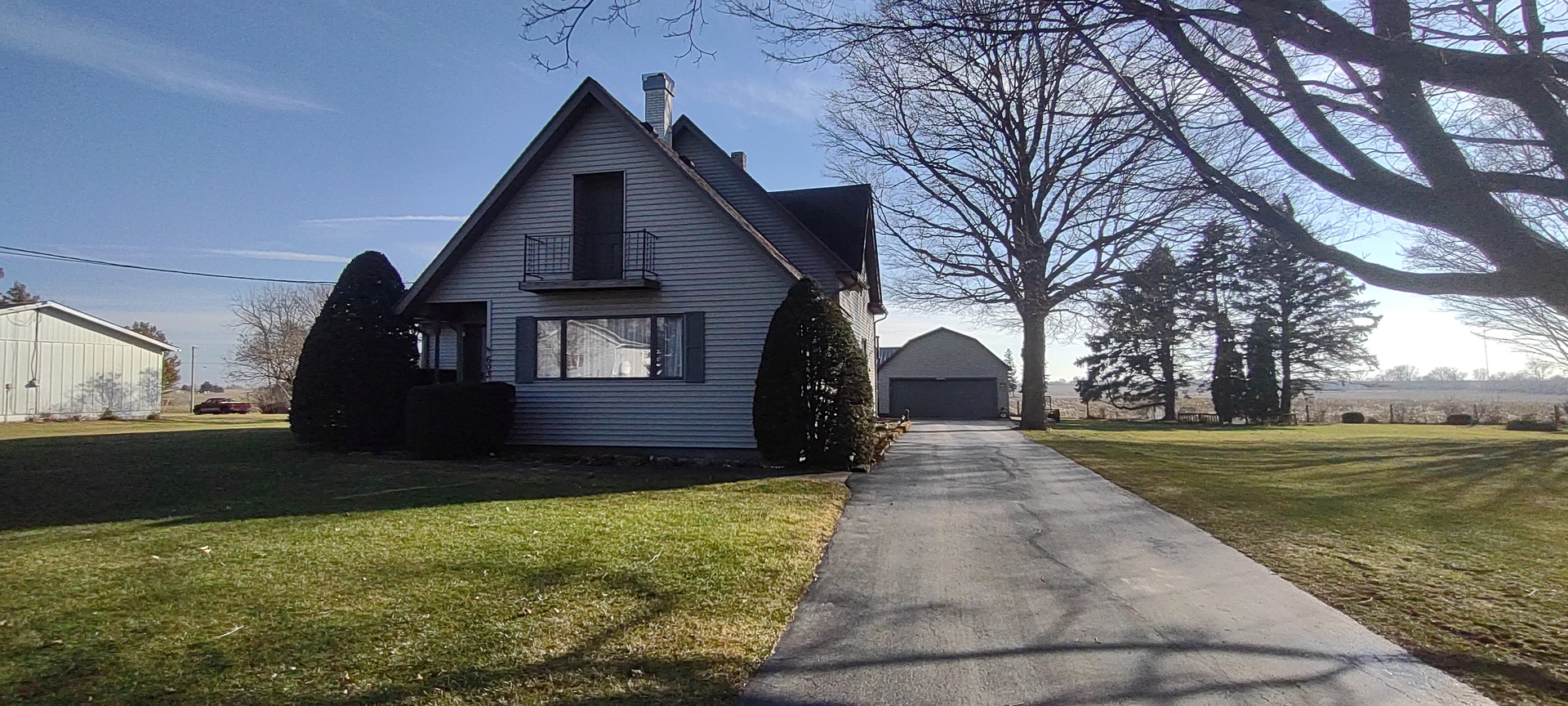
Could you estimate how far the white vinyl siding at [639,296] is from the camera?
14016 mm

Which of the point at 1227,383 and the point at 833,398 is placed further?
the point at 1227,383

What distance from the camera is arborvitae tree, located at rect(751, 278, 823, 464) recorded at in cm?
1242

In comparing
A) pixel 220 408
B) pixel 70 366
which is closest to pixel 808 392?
pixel 70 366

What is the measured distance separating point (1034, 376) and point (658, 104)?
1676 cm

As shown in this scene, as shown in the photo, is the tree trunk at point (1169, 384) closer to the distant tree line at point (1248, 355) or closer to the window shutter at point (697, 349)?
the distant tree line at point (1248, 355)

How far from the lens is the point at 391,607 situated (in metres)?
4.86

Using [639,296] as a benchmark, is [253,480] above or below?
below

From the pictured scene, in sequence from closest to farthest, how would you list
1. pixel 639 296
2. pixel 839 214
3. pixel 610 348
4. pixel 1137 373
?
pixel 639 296 → pixel 610 348 → pixel 839 214 → pixel 1137 373

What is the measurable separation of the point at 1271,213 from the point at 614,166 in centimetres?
1187

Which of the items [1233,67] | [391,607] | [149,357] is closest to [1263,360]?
[1233,67]

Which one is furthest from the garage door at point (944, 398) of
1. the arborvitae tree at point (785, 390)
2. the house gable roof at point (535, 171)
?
the arborvitae tree at point (785, 390)

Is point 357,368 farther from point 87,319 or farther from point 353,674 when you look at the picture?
point 87,319

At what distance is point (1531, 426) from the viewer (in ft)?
105

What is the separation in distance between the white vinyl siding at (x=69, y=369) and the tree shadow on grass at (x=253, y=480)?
17.2 m
